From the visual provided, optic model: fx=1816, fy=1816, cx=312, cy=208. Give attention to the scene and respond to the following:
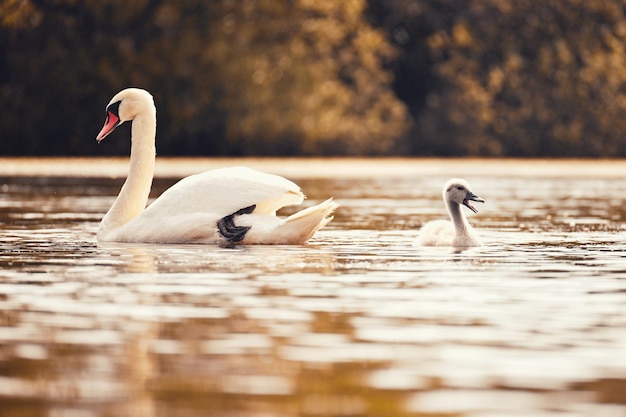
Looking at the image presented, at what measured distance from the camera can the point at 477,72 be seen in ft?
219

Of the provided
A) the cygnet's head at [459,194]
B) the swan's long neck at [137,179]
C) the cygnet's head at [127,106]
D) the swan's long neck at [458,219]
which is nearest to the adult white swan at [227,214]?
the swan's long neck at [137,179]

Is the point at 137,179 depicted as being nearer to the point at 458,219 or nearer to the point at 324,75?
the point at 458,219

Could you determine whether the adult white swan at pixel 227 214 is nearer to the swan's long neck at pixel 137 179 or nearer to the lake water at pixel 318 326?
the lake water at pixel 318 326

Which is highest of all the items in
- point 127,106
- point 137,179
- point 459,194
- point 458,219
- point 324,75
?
point 324,75

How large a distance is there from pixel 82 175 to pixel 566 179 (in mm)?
10119

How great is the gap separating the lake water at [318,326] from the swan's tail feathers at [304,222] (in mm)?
156

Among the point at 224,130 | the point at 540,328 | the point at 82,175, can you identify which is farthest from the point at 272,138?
the point at 540,328

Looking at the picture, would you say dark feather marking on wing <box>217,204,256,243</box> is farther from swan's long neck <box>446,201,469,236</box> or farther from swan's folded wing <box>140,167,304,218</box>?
swan's long neck <box>446,201,469,236</box>

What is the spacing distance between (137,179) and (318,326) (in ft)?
23.6

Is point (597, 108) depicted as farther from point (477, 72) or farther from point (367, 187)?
point (367, 187)

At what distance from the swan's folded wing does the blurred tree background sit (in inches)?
1547

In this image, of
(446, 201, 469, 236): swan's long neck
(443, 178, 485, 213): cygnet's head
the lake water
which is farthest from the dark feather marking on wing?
(443, 178, 485, 213): cygnet's head

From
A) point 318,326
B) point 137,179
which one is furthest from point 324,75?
point 318,326

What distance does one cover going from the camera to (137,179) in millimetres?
16047
